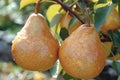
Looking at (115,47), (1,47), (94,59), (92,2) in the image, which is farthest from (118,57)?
(1,47)

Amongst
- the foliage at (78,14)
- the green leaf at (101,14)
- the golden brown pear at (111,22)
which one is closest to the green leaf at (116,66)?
the foliage at (78,14)

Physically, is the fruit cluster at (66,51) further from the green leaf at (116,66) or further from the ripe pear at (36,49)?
the green leaf at (116,66)

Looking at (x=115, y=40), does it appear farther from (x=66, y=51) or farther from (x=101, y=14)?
(x=66, y=51)

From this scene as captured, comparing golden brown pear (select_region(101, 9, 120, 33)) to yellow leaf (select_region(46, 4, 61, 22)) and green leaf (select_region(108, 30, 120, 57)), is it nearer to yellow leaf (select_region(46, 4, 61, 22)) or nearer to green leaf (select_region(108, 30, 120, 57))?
green leaf (select_region(108, 30, 120, 57))

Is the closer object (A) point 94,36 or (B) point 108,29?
(A) point 94,36

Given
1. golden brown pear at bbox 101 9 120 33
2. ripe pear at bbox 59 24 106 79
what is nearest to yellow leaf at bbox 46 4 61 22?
golden brown pear at bbox 101 9 120 33

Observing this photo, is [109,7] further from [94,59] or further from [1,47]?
[1,47]

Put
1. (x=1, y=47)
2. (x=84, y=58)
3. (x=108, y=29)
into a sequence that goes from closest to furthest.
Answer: (x=84, y=58), (x=108, y=29), (x=1, y=47)
